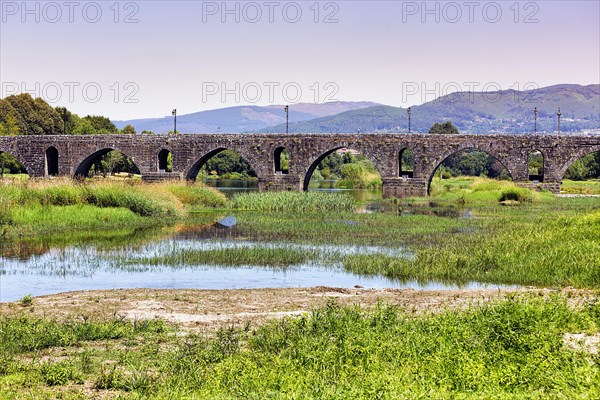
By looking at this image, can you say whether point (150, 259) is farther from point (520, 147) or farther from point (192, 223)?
point (520, 147)

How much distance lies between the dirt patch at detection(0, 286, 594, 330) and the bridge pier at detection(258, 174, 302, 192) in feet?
144

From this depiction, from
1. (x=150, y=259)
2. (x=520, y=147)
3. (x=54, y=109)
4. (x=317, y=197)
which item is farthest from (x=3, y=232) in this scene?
(x=54, y=109)

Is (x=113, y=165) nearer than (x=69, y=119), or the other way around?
(x=113, y=165)

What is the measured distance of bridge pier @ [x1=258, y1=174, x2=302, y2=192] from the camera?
2365 inches

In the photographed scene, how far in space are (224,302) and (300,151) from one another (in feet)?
152

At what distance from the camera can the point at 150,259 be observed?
21.7m

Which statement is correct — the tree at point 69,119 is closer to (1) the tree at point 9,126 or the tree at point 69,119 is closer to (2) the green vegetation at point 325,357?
(1) the tree at point 9,126

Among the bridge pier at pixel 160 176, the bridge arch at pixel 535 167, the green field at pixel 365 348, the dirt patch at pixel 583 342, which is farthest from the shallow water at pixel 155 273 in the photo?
the bridge pier at pixel 160 176

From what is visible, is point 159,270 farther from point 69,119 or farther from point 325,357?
point 69,119

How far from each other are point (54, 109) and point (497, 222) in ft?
248

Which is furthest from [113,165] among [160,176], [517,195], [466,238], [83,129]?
[466,238]

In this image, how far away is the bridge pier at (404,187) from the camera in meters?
57.8

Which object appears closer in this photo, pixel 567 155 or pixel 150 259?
pixel 150 259

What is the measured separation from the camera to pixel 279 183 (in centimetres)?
6053
